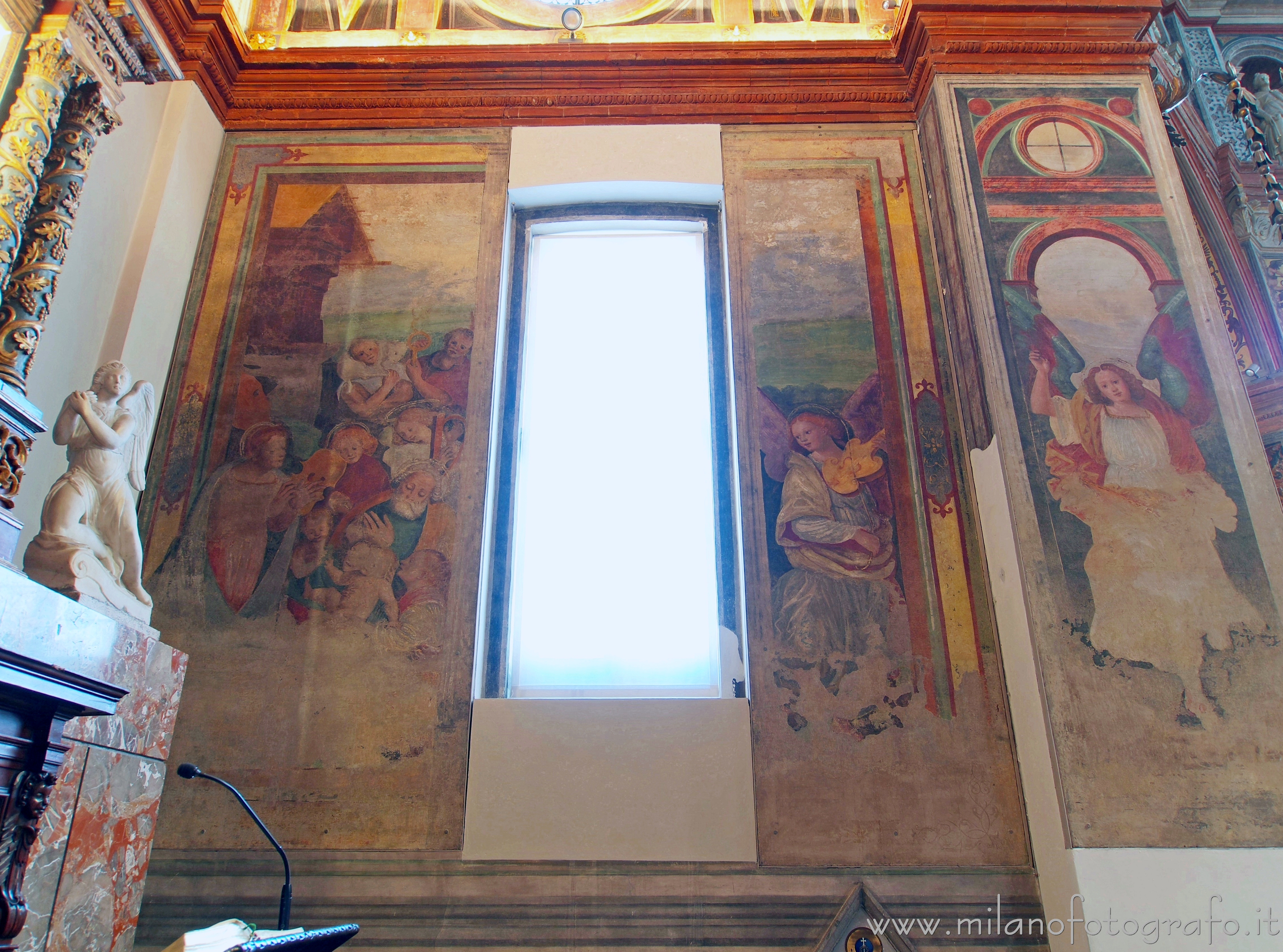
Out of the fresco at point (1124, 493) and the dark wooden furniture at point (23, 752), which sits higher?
the fresco at point (1124, 493)

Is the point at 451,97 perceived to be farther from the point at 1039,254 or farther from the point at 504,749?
the point at 504,749

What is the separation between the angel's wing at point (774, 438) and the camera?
606 cm

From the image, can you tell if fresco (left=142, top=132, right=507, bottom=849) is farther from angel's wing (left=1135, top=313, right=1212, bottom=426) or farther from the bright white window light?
angel's wing (left=1135, top=313, right=1212, bottom=426)

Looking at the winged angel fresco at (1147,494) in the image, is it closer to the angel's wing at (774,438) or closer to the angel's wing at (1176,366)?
the angel's wing at (1176,366)

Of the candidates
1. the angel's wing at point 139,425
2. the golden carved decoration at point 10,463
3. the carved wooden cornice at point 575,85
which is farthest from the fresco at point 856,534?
the golden carved decoration at point 10,463

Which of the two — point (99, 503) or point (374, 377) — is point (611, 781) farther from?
point (374, 377)

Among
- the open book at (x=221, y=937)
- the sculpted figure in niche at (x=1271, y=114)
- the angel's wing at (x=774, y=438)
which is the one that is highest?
the sculpted figure in niche at (x=1271, y=114)

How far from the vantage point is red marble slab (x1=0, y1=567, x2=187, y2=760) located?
129 inches

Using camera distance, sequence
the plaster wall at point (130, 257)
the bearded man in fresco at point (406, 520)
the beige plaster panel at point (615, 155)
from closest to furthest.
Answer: the plaster wall at point (130, 257) < the bearded man in fresco at point (406, 520) < the beige plaster panel at point (615, 155)

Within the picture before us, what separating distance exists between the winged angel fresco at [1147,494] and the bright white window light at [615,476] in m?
2.07

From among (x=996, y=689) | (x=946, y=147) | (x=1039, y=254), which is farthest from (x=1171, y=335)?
(x=996, y=689)

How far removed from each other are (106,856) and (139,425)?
76.0 inches

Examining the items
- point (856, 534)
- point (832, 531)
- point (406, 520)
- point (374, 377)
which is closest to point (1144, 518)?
point (856, 534)

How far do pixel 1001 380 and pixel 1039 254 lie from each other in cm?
103
